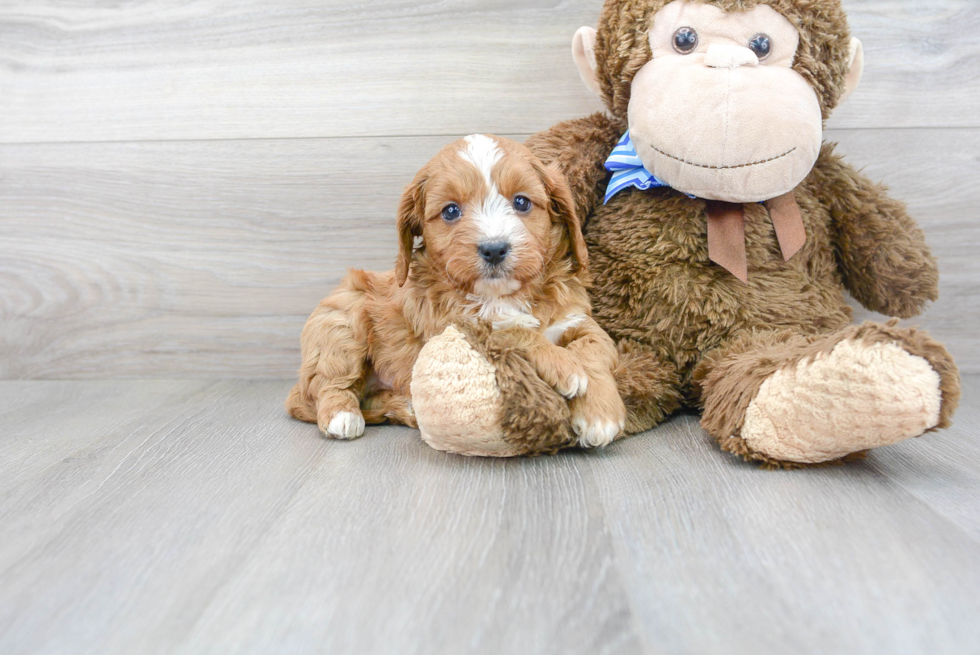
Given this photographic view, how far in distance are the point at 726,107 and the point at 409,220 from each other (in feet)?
2.13

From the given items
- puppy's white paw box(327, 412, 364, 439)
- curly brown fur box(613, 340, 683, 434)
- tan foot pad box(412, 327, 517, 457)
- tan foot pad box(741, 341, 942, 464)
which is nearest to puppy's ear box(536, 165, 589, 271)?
curly brown fur box(613, 340, 683, 434)

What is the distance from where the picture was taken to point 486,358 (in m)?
1.26

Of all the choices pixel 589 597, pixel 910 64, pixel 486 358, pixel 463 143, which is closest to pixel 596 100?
pixel 463 143

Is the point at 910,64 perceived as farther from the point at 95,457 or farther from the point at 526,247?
the point at 95,457

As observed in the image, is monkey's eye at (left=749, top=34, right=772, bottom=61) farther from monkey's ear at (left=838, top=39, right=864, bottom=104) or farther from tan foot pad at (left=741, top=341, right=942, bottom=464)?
tan foot pad at (left=741, top=341, right=942, bottom=464)

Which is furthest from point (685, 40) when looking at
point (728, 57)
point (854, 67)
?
point (854, 67)

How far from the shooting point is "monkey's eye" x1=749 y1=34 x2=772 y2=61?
1.44 metres

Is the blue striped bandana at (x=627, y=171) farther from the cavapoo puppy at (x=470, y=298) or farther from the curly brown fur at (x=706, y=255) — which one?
the cavapoo puppy at (x=470, y=298)

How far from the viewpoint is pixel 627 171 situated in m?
1.60

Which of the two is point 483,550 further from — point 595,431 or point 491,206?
point 491,206

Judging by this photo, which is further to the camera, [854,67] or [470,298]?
[854,67]

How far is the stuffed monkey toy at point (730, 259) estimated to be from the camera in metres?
1.19

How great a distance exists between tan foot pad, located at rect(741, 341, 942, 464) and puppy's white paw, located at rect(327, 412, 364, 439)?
0.78 m

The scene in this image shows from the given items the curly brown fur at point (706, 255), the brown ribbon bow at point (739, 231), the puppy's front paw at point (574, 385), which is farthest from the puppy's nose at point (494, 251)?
the brown ribbon bow at point (739, 231)
